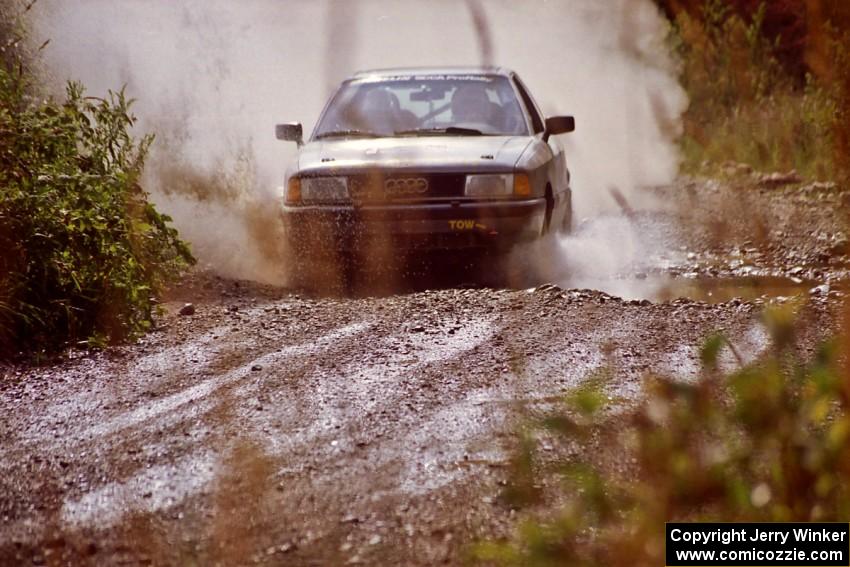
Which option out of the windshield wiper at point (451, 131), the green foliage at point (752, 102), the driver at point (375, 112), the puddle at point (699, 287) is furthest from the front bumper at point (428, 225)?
the green foliage at point (752, 102)

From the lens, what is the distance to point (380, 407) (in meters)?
4.71

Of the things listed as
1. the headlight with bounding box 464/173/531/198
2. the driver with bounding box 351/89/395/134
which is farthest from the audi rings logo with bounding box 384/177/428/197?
the driver with bounding box 351/89/395/134

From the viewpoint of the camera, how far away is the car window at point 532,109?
9234 millimetres

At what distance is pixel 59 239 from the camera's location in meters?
6.50

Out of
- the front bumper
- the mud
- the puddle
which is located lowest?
the puddle

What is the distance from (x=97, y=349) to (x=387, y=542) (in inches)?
130

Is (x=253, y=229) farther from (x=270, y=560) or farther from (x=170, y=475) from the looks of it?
(x=270, y=560)

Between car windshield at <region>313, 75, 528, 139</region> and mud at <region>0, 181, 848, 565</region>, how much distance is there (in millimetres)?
1252

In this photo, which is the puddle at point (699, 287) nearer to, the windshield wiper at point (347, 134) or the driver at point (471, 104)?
the driver at point (471, 104)

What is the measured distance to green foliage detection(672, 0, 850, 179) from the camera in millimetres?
12898

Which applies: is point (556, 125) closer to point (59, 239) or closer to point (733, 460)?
point (59, 239)

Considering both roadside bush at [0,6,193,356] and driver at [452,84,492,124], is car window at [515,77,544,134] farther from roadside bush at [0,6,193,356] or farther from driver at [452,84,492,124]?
roadside bush at [0,6,193,356]

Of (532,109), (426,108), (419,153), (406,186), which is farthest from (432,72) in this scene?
(406,186)

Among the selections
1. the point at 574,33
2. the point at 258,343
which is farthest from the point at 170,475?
the point at 574,33
